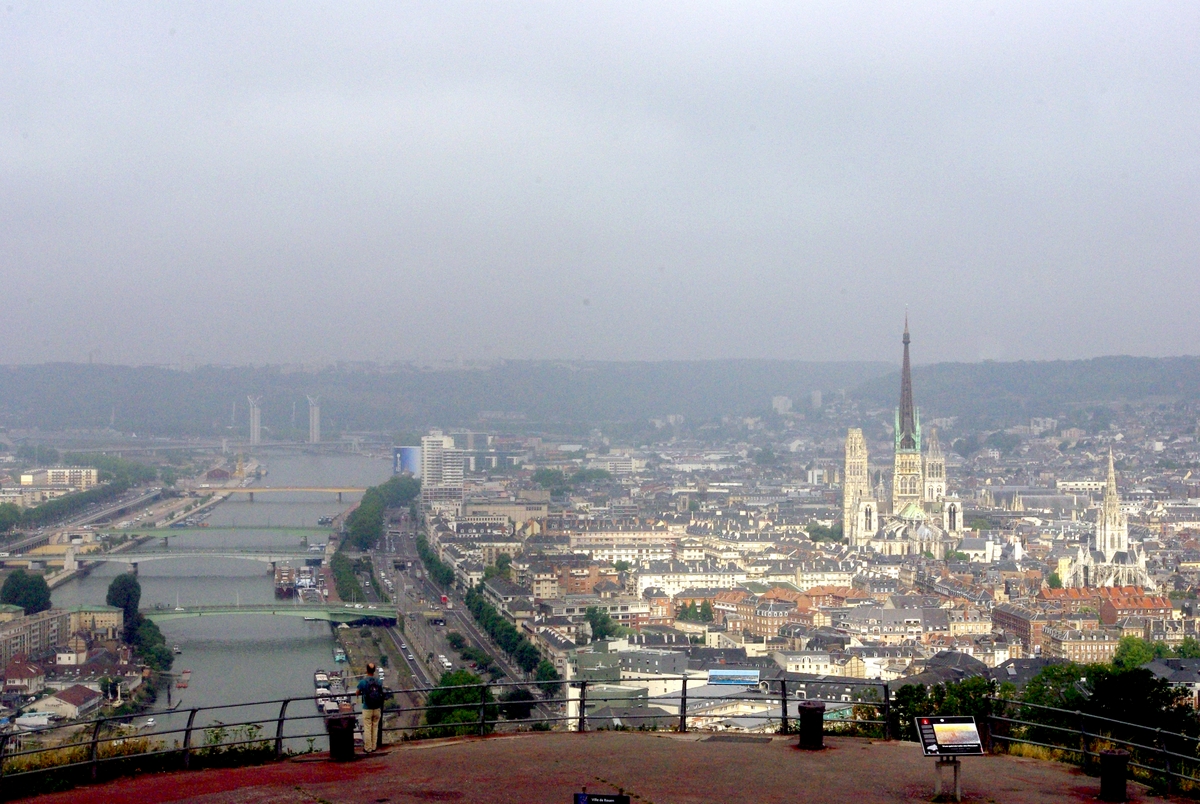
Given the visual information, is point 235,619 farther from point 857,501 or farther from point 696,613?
point 857,501

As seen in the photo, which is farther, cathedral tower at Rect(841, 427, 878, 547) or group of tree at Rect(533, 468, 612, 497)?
group of tree at Rect(533, 468, 612, 497)

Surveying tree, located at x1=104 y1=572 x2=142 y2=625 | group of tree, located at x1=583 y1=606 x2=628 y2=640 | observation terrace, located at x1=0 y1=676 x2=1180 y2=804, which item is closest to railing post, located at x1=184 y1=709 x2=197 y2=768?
observation terrace, located at x1=0 y1=676 x2=1180 y2=804

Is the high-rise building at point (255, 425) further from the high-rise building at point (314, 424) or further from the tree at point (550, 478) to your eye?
the tree at point (550, 478)

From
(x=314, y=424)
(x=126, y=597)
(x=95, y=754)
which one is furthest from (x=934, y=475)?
(x=314, y=424)

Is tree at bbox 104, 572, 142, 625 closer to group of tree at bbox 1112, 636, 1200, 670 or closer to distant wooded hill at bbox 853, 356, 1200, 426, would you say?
group of tree at bbox 1112, 636, 1200, 670

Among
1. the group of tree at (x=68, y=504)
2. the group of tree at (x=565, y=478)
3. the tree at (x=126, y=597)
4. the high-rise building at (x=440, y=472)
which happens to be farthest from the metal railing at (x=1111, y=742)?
the group of tree at (x=565, y=478)

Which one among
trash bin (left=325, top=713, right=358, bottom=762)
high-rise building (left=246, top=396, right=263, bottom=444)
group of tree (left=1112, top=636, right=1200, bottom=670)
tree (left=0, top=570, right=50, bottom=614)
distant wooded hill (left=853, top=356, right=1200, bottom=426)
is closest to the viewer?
trash bin (left=325, top=713, right=358, bottom=762)

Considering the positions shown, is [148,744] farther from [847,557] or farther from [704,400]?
[704,400]
